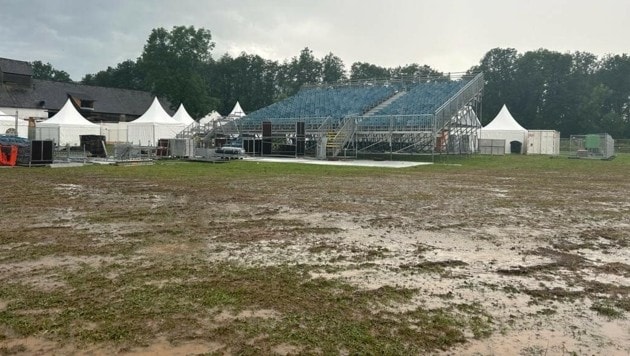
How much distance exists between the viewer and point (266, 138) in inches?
1384

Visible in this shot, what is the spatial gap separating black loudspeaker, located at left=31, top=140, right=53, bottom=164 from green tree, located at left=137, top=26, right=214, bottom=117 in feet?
138

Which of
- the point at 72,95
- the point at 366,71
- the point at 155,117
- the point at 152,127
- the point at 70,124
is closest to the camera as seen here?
the point at 70,124

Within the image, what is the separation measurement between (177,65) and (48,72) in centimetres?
5108

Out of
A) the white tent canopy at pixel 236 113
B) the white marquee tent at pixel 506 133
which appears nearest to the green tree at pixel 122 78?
the white tent canopy at pixel 236 113

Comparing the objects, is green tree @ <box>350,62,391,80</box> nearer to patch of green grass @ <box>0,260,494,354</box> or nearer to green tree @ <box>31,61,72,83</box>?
green tree @ <box>31,61,72,83</box>

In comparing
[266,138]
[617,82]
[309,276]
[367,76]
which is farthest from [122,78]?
[309,276]

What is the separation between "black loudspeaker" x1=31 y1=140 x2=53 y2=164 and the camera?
2266cm

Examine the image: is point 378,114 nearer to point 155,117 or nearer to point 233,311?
point 155,117

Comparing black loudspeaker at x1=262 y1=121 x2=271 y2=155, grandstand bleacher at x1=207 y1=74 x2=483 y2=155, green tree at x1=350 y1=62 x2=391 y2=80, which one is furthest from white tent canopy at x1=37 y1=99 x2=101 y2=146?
green tree at x1=350 y1=62 x2=391 y2=80

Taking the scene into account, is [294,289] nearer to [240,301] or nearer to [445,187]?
[240,301]

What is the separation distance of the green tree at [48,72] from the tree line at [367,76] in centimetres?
20

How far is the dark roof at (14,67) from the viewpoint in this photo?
53878 mm

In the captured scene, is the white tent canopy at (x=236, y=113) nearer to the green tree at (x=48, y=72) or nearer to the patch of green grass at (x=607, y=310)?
the patch of green grass at (x=607, y=310)

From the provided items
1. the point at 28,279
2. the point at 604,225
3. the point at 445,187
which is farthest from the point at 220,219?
the point at 445,187
